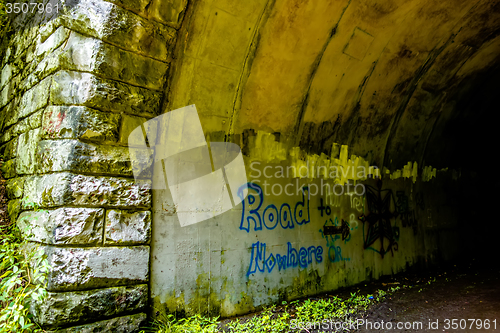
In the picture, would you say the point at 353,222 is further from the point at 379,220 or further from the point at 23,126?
the point at 23,126

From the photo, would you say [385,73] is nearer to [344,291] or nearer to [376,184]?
[376,184]

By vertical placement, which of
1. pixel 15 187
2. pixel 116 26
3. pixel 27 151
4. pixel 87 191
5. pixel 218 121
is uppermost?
pixel 116 26

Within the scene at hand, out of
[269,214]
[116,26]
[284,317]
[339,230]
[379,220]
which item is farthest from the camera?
[379,220]

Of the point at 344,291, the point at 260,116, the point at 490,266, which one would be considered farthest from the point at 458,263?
the point at 260,116

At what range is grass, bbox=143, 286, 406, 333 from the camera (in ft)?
10.7

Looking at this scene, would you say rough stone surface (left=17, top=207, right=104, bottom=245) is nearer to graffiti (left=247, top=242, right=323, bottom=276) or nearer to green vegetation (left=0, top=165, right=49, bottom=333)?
green vegetation (left=0, top=165, right=49, bottom=333)

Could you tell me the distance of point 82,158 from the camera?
2721 millimetres

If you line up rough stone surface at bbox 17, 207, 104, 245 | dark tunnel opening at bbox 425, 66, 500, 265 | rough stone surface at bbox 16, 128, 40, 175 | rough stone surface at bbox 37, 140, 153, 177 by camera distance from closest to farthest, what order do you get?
rough stone surface at bbox 17, 207, 104, 245 → rough stone surface at bbox 37, 140, 153, 177 → rough stone surface at bbox 16, 128, 40, 175 → dark tunnel opening at bbox 425, 66, 500, 265

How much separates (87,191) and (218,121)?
1707 millimetres

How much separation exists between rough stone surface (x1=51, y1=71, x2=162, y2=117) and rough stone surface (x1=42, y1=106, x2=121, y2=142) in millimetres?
63

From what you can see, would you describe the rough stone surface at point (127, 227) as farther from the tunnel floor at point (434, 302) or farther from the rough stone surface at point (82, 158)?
the tunnel floor at point (434, 302)

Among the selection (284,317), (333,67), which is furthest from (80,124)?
(333,67)

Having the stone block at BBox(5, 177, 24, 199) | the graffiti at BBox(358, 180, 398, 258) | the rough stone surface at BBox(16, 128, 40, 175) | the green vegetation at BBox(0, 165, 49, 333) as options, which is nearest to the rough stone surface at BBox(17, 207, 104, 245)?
the green vegetation at BBox(0, 165, 49, 333)

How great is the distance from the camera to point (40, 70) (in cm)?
321
